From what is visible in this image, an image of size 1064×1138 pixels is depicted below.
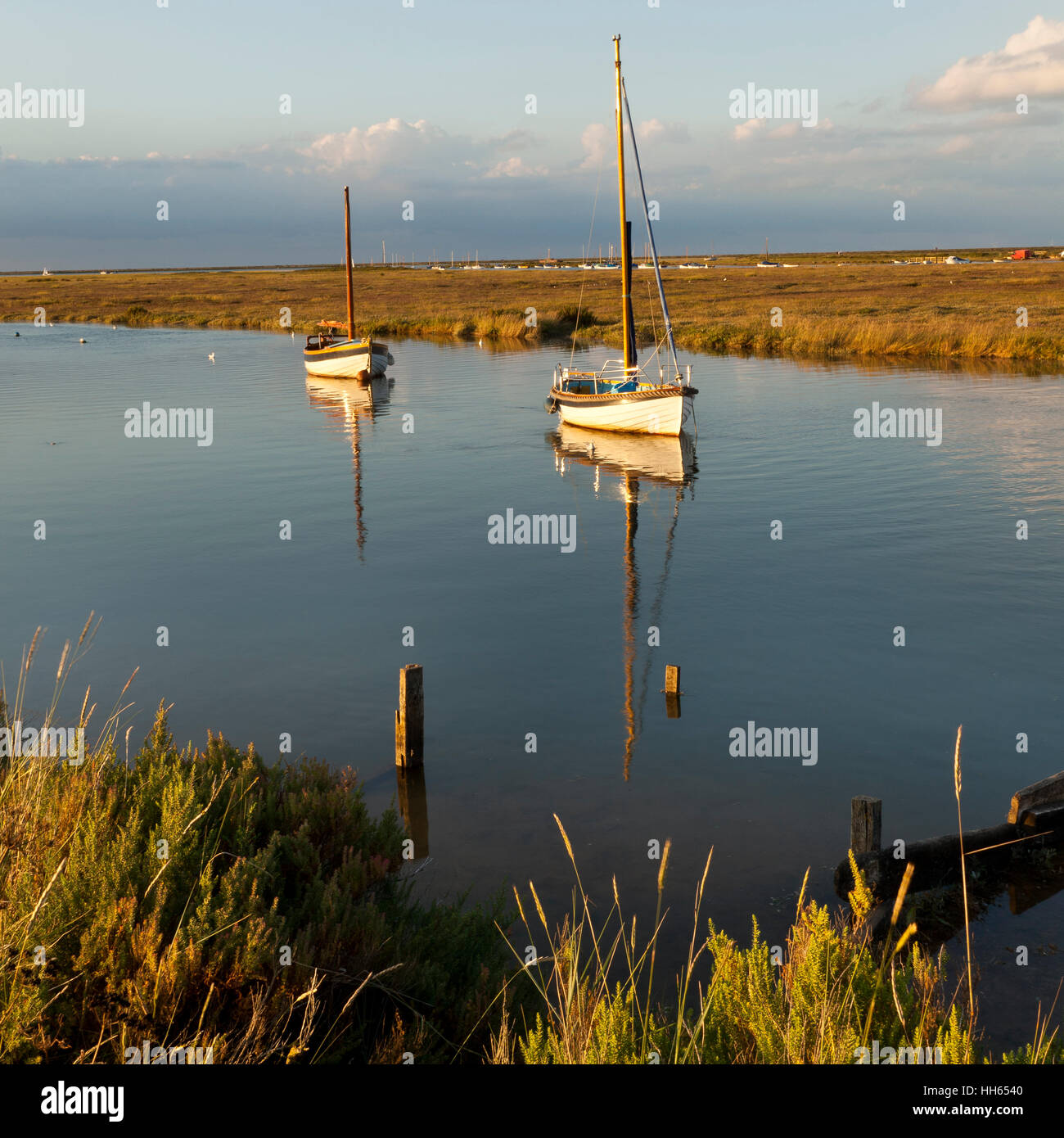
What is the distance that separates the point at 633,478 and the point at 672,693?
16.8m

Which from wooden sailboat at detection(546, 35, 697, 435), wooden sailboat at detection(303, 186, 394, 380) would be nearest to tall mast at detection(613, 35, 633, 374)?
wooden sailboat at detection(546, 35, 697, 435)

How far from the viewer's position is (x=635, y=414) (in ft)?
115

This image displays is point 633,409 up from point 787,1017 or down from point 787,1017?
up

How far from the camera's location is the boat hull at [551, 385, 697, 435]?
3359cm

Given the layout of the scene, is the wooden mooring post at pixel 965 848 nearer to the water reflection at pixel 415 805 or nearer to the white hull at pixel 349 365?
the water reflection at pixel 415 805

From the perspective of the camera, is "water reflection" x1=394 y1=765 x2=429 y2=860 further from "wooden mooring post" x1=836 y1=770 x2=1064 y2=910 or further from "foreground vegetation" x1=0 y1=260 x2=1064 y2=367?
"foreground vegetation" x1=0 y1=260 x2=1064 y2=367

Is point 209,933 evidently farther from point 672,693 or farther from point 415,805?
point 672,693

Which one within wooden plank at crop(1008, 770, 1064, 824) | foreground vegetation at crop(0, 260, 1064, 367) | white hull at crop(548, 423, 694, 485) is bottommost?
wooden plank at crop(1008, 770, 1064, 824)

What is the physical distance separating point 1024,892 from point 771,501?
1797 centimetres

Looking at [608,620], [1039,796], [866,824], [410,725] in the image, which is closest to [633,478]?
[608,620]

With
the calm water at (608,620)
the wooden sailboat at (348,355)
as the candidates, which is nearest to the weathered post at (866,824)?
the calm water at (608,620)
